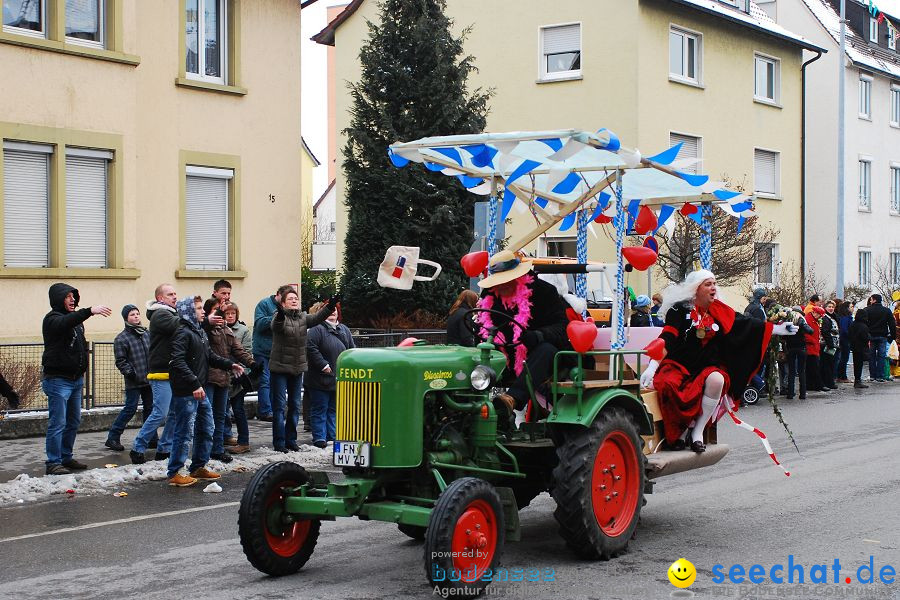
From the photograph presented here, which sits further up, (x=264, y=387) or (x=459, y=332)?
(x=459, y=332)

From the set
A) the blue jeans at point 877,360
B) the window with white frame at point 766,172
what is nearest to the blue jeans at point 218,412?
the blue jeans at point 877,360

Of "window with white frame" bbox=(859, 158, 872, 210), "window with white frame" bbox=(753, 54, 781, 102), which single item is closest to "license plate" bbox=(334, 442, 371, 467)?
"window with white frame" bbox=(753, 54, 781, 102)

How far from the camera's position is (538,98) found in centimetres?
2969

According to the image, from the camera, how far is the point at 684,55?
30.1m

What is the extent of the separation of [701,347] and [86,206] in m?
10.9

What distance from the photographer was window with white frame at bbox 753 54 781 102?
1310 inches

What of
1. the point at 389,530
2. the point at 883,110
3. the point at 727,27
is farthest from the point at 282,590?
the point at 883,110

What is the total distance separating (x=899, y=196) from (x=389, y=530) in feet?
122

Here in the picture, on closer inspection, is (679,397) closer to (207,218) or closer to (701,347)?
(701,347)

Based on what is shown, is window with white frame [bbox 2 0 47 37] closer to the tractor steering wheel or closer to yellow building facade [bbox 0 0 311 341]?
yellow building facade [bbox 0 0 311 341]

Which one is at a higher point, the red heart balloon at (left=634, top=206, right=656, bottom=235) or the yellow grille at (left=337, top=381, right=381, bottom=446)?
the red heart balloon at (left=634, top=206, right=656, bottom=235)

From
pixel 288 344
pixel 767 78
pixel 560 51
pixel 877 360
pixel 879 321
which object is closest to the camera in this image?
pixel 288 344

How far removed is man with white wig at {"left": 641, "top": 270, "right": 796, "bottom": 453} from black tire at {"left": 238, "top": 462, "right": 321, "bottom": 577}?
312cm

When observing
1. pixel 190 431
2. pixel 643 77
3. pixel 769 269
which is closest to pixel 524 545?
pixel 190 431
